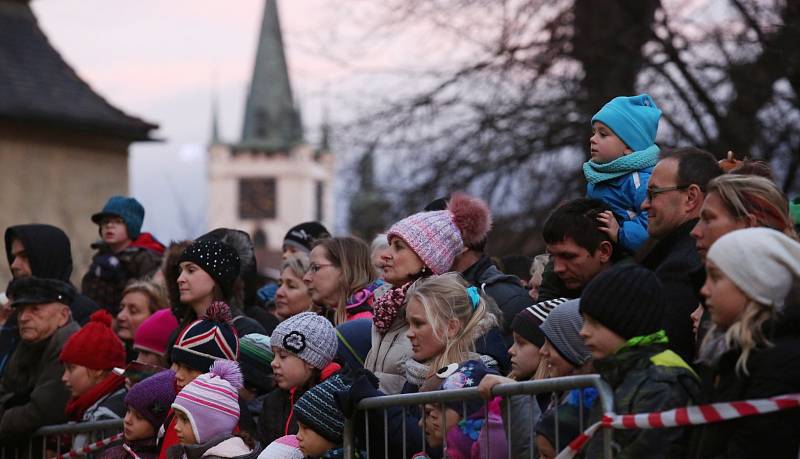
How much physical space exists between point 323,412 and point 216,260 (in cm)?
199

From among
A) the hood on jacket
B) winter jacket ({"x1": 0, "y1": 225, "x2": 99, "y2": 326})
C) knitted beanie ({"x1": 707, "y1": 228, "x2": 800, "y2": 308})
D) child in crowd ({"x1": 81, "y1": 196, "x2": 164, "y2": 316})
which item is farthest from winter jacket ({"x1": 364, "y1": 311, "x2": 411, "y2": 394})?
child in crowd ({"x1": 81, "y1": 196, "x2": 164, "y2": 316})

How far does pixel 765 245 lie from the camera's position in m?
4.84

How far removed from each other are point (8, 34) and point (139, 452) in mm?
26639

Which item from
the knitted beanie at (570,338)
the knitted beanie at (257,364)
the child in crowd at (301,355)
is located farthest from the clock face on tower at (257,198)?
the knitted beanie at (570,338)

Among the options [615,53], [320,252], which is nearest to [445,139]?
[615,53]

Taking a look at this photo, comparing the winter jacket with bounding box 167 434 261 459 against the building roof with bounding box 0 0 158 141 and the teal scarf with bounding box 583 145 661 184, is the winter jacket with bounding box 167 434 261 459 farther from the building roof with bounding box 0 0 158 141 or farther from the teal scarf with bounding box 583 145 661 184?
the building roof with bounding box 0 0 158 141

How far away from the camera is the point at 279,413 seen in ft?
24.2

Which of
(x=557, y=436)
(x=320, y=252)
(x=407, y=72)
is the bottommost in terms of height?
(x=557, y=436)

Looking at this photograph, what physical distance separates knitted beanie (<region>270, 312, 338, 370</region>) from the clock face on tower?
12232 centimetres

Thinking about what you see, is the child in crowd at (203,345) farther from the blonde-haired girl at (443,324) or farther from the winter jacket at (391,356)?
the blonde-haired girl at (443,324)

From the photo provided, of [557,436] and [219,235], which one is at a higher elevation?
[219,235]

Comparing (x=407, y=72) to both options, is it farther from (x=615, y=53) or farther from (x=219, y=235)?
(x=219, y=235)

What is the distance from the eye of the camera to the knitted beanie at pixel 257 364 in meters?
7.97

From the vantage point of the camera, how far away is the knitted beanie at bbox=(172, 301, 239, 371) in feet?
25.4
